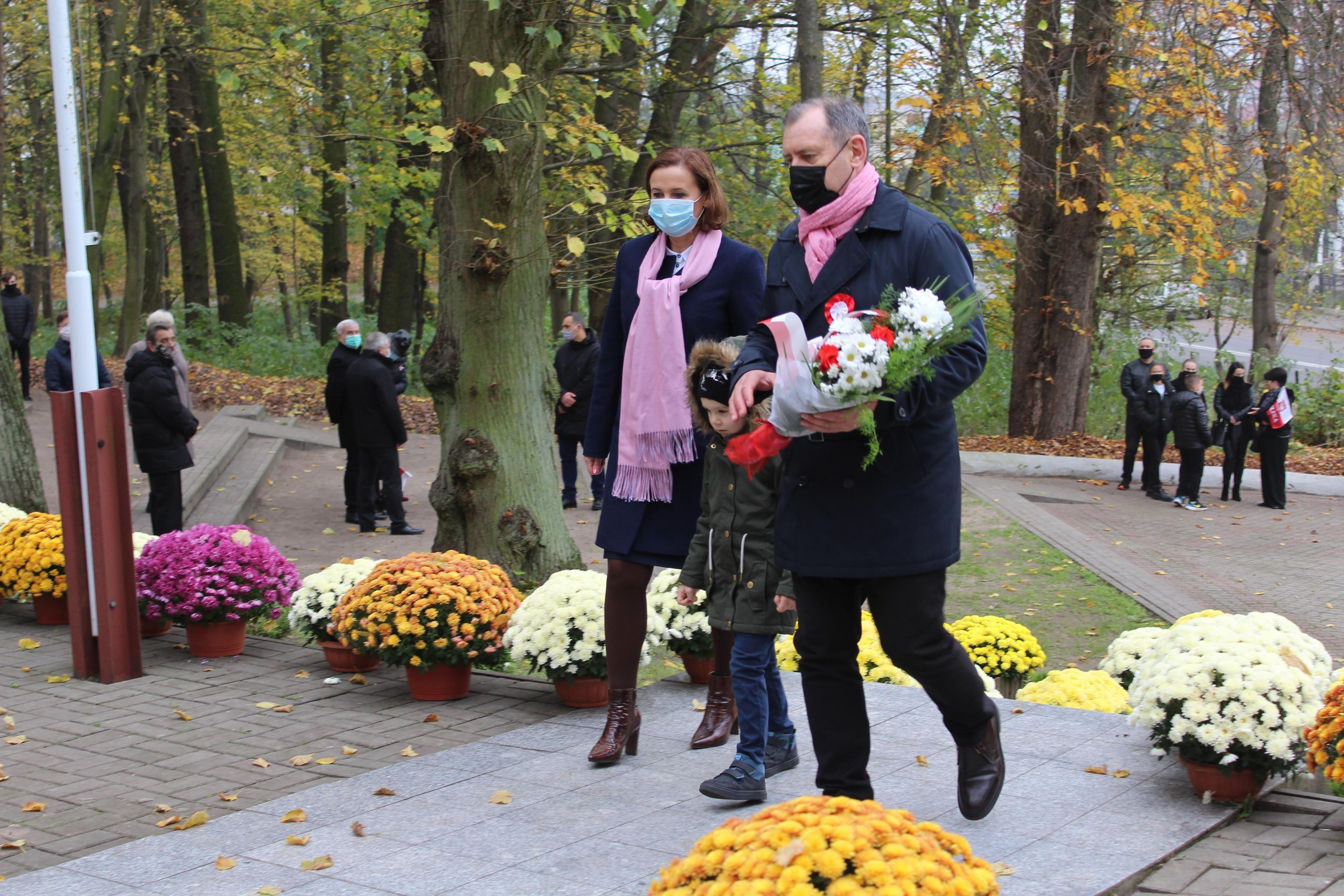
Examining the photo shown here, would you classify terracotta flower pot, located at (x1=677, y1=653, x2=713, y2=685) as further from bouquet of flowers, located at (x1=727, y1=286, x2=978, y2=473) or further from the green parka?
bouquet of flowers, located at (x1=727, y1=286, x2=978, y2=473)

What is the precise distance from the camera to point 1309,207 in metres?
25.5

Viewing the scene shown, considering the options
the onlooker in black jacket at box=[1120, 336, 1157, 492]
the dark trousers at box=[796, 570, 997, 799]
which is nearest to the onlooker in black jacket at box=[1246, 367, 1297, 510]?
the onlooker in black jacket at box=[1120, 336, 1157, 492]

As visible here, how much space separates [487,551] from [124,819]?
4417mm

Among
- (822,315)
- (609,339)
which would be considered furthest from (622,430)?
(822,315)

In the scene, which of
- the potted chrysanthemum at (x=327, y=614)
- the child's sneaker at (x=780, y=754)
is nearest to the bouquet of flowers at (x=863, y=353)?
the child's sneaker at (x=780, y=754)

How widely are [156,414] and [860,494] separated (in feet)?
26.5

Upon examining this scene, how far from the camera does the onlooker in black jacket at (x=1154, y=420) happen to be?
15641 millimetres

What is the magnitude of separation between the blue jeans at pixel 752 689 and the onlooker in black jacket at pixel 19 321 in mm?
16799

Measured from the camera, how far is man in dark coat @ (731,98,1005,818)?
3418 millimetres

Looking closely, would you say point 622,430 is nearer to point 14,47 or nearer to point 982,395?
point 982,395

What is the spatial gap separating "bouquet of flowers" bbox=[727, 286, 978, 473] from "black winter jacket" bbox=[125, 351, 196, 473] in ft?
26.0

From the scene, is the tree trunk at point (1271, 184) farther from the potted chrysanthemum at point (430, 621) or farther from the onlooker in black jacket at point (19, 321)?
the onlooker in black jacket at point (19, 321)

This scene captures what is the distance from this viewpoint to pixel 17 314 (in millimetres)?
18375

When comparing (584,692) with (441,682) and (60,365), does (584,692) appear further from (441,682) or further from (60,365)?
(60,365)
